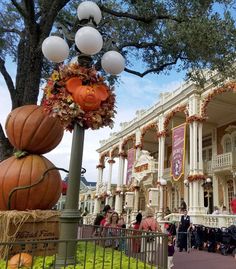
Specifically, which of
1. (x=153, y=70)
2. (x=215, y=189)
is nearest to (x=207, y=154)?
(x=215, y=189)

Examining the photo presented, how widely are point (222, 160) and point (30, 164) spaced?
53.9 ft

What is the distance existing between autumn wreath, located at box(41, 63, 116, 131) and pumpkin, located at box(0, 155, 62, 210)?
33.8 inches

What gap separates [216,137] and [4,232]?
19.5 meters

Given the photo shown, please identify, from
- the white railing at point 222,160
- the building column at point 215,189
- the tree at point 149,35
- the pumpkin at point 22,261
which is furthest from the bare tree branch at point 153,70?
the building column at point 215,189

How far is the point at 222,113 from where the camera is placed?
2003 centimetres

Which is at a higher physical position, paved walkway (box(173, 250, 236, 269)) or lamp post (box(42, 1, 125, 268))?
lamp post (box(42, 1, 125, 268))

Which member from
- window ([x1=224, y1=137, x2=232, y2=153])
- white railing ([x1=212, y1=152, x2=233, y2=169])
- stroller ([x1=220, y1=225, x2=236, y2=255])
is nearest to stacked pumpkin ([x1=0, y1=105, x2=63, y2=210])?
stroller ([x1=220, y1=225, x2=236, y2=255])

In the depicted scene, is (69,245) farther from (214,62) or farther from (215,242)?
(215,242)

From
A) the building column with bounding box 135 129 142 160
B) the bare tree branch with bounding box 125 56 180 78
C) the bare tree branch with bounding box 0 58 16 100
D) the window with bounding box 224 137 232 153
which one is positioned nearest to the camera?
the bare tree branch with bounding box 0 58 16 100

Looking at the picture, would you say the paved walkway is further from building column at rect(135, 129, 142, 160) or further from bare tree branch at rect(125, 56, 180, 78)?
building column at rect(135, 129, 142, 160)

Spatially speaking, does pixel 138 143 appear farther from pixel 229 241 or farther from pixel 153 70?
pixel 153 70

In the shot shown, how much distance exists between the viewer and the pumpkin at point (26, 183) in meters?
4.43

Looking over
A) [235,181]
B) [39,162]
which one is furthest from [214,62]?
[235,181]

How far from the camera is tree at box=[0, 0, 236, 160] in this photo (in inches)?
247
